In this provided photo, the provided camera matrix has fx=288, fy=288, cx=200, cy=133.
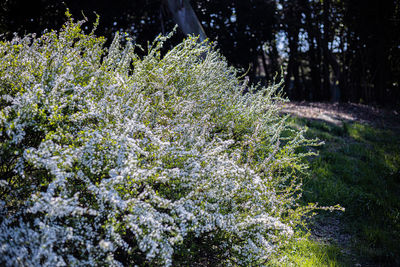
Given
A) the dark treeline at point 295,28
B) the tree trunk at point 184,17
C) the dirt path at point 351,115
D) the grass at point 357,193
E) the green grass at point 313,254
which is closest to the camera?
the green grass at point 313,254

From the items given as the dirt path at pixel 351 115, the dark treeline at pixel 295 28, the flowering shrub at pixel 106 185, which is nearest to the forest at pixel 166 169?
the flowering shrub at pixel 106 185

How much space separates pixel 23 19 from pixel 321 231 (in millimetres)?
13058

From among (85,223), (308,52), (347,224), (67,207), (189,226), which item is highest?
(308,52)

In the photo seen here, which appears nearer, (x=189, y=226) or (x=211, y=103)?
(x=189, y=226)

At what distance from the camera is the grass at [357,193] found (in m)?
3.79

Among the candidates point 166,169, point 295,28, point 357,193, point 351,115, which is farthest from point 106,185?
point 295,28

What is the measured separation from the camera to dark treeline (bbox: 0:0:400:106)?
12.4m

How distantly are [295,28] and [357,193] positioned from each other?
14641 millimetres

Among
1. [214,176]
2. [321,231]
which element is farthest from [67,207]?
[321,231]

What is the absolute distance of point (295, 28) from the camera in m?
17.5

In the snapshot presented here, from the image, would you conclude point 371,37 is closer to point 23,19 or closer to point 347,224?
point 347,224

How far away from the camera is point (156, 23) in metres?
14.2

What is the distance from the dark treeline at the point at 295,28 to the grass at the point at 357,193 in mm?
5724

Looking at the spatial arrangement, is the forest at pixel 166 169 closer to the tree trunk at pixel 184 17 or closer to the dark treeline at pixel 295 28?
the tree trunk at pixel 184 17
